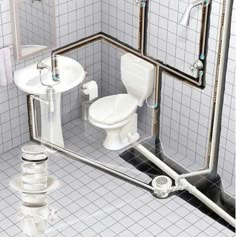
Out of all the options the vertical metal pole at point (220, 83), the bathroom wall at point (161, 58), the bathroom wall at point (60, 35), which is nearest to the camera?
the vertical metal pole at point (220, 83)

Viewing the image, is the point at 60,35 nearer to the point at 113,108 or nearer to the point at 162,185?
the point at 113,108

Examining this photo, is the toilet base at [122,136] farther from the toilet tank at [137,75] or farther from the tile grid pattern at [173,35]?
the tile grid pattern at [173,35]

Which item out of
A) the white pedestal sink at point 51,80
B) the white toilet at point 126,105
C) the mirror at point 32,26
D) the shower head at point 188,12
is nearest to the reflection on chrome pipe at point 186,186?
the white toilet at point 126,105

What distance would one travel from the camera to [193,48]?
392 cm

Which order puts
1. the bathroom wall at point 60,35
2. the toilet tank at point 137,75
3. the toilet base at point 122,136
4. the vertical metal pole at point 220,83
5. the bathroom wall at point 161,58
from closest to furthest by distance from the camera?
the vertical metal pole at point 220,83 < the bathroom wall at point 161,58 < the toilet tank at point 137,75 < the toilet base at point 122,136 < the bathroom wall at point 60,35

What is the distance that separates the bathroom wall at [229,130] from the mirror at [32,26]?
4.12 feet

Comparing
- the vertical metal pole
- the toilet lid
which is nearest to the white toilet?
the toilet lid

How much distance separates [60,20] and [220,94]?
4.16 ft

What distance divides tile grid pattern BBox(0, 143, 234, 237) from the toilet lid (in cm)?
45

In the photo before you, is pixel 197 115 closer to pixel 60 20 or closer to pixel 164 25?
pixel 164 25

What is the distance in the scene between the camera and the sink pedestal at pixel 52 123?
4527 millimetres

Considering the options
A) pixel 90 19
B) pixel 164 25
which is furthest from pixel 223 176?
pixel 90 19

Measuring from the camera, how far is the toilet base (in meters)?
4.47

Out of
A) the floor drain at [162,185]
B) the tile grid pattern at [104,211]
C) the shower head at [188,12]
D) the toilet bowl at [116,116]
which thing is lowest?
the tile grid pattern at [104,211]
